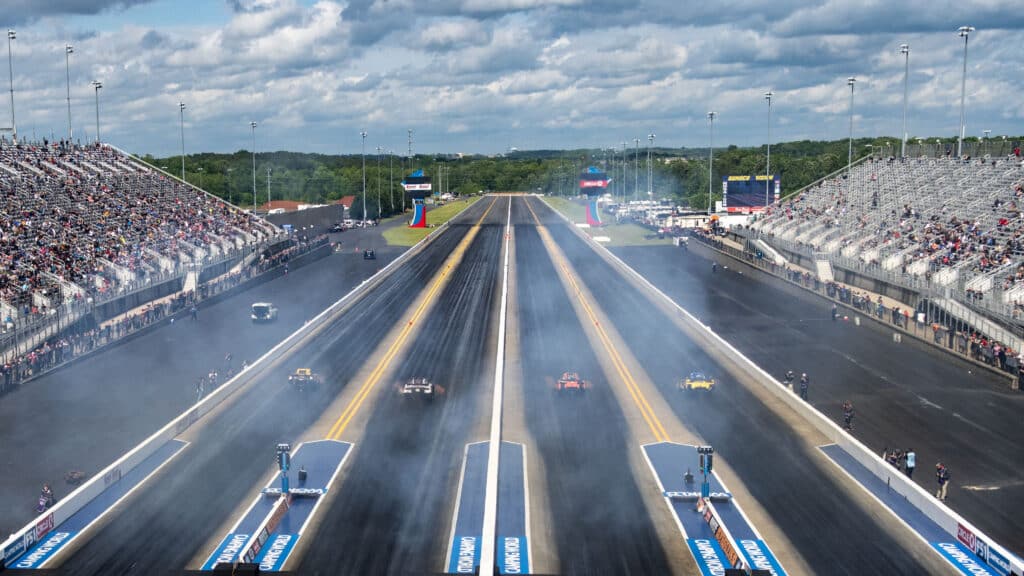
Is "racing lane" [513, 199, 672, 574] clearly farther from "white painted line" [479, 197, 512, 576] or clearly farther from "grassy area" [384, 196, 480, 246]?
"grassy area" [384, 196, 480, 246]

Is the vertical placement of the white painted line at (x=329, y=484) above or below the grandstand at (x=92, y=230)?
below

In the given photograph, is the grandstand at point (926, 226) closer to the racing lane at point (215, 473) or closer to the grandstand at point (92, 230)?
the racing lane at point (215, 473)

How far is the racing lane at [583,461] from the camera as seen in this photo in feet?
80.5

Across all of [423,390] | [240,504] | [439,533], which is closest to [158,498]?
[240,504]

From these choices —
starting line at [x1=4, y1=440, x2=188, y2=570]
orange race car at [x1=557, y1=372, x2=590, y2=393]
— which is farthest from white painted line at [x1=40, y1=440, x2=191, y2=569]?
orange race car at [x1=557, y1=372, x2=590, y2=393]

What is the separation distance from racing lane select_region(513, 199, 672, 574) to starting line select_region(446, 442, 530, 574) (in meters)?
0.89

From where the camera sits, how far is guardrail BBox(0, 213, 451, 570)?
2439 cm

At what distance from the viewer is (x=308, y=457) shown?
32375 millimetres

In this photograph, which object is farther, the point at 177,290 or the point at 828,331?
the point at 177,290

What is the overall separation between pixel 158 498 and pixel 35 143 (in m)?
74.8

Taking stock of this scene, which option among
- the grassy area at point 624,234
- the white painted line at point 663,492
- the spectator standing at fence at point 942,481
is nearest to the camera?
the white painted line at point 663,492

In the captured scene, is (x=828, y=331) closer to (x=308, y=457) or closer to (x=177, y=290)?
(x=308, y=457)

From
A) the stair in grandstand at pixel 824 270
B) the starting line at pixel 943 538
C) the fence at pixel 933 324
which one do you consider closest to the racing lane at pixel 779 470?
the starting line at pixel 943 538

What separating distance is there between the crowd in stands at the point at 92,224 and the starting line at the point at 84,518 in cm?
2163
